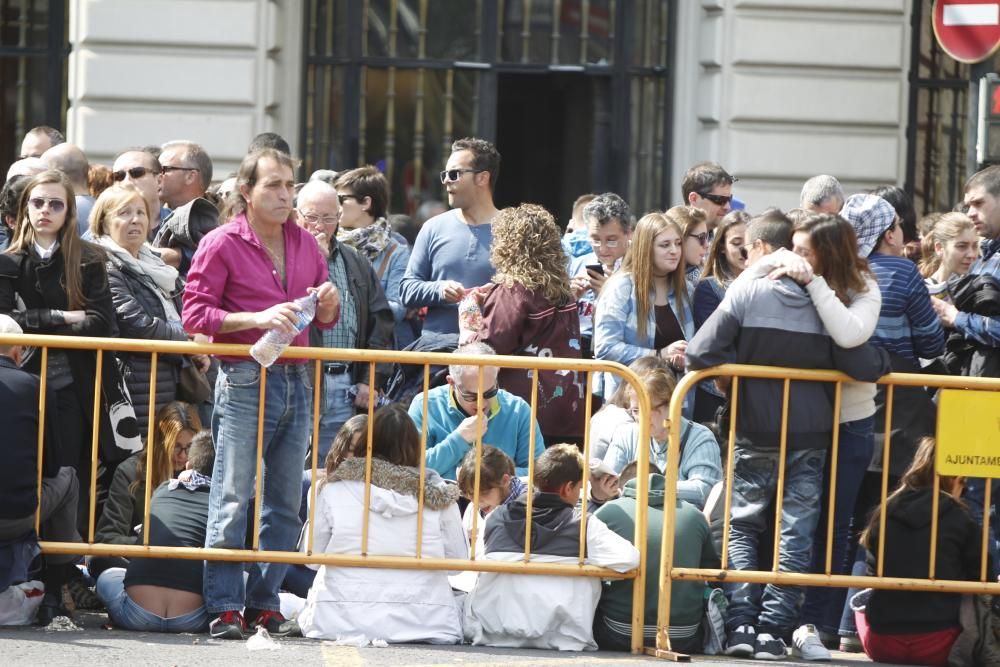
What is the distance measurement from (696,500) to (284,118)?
19.6ft

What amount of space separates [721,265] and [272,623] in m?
3.26

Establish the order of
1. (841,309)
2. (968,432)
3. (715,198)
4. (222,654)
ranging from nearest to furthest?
(222,654) < (841,309) < (968,432) < (715,198)

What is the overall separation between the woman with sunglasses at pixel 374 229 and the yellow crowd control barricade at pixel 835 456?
2667 mm

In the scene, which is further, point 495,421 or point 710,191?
point 710,191

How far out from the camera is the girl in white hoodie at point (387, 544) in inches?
278

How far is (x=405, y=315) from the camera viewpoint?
9.56 m

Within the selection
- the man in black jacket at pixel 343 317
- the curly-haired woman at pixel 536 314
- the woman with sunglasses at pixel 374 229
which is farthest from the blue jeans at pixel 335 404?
the woman with sunglasses at pixel 374 229

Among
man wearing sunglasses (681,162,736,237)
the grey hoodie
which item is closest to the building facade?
man wearing sunglasses (681,162,736,237)

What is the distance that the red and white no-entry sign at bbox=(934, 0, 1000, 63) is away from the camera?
9984 millimetres

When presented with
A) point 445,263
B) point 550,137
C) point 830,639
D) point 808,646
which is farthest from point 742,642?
point 550,137

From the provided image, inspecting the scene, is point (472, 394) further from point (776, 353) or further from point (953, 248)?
point (953, 248)

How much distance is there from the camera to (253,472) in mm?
7043

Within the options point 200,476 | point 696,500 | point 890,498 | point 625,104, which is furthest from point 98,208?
point 625,104

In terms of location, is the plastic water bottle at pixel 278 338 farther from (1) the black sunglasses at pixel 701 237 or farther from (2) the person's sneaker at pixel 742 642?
(1) the black sunglasses at pixel 701 237
